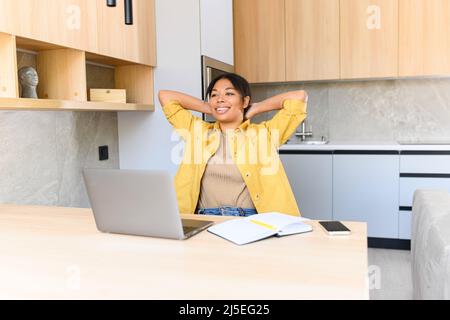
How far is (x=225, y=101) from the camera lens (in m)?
2.11

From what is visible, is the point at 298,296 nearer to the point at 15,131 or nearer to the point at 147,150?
the point at 15,131

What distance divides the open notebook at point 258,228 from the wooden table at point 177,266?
2cm

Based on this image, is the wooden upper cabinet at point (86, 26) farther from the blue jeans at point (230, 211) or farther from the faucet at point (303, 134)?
the faucet at point (303, 134)

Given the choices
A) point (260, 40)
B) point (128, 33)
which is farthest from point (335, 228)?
point (260, 40)

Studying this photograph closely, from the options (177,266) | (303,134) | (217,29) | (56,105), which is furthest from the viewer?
(303,134)

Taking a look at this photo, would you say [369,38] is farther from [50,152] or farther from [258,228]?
[258,228]

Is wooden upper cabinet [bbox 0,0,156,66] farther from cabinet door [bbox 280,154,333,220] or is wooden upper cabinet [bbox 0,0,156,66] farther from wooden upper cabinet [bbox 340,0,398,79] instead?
wooden upper cabinet [bbox 340,0,398,79]

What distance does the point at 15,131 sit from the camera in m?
2.27

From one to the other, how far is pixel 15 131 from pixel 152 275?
64.9 inches

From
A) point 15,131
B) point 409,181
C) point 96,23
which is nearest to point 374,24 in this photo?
point 409,181

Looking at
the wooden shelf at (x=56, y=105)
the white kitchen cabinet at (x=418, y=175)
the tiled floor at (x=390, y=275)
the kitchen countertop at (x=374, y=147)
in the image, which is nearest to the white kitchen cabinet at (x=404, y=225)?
the white kitchen cabinet at (x=418, y=175)

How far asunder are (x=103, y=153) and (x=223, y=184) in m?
1.29

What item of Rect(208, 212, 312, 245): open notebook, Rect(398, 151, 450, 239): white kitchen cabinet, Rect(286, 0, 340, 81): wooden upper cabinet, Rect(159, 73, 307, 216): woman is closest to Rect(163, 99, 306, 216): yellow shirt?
Rect(159, 73, 307, 216): woman

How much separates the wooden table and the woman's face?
34.7 inches
